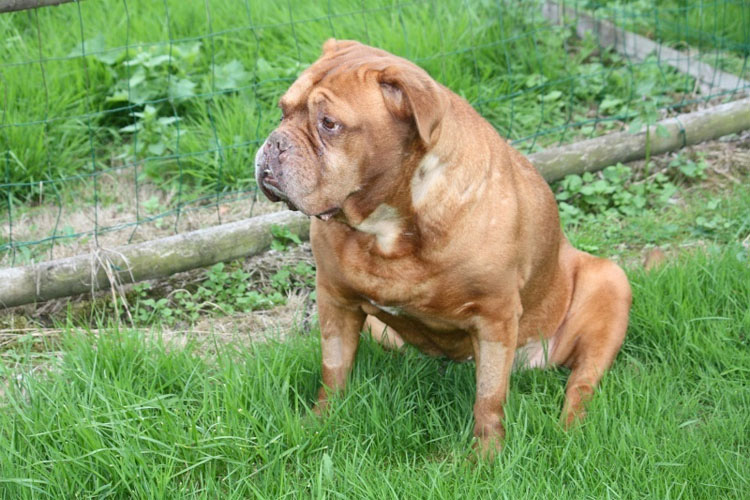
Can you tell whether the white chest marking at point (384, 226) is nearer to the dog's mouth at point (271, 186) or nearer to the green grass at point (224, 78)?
the dog's mouth at point (271, 186)

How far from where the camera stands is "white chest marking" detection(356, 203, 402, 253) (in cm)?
Answer: 309

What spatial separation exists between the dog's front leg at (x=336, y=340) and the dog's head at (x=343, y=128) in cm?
60

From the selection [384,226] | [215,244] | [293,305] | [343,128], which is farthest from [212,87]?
[343,128]

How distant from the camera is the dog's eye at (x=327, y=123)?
2.85 metres

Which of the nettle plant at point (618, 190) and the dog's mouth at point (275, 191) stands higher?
the dog's mouth at point (275, 191)

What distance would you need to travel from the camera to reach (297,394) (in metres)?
3.40

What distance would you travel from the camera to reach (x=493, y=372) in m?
3.31

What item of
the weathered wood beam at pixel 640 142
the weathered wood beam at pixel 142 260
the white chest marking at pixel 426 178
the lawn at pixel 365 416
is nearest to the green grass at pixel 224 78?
the weathered wood beam at pixel 640 142

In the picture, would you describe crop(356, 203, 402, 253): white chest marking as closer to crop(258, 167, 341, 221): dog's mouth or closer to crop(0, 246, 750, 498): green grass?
crop(258, 167, 341, 221): dog's mouth

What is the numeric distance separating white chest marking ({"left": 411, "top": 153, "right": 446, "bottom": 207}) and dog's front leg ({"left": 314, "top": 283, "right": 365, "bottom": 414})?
57cm

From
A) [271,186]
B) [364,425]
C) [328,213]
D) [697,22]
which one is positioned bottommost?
[364,425]

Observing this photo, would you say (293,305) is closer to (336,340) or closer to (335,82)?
(336,340)

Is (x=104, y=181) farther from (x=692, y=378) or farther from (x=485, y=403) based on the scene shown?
(x=692, y=378)

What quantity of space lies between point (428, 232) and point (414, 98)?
503mm
